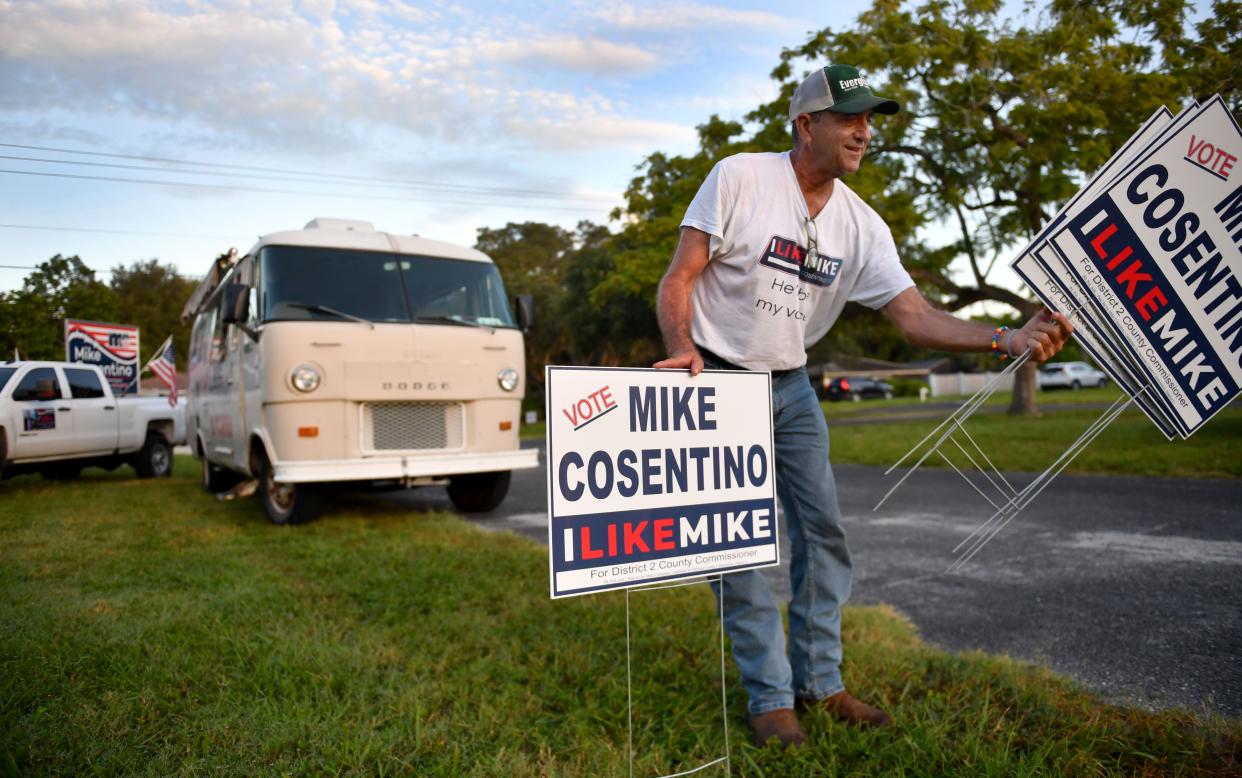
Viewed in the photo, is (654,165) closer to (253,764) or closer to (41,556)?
(41,556)

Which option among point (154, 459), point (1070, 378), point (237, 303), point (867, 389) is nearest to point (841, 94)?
point (237, 303)

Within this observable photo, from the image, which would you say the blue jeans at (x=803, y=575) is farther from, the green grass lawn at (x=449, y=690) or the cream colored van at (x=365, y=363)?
the cream colored van at (x=365, y=363)

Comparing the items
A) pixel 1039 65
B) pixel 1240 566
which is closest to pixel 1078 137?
pixel 1039 65

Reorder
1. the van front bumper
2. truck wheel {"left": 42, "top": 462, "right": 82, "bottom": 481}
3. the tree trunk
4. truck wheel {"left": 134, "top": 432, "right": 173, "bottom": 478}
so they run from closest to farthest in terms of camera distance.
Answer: the van front bumper → truck wheel {"left": 42, "top": 462, "right": 82, "bottom": 481} → truck wheel {"left": 134, "top": 432, "right": 173, "bottom": 478} → the tree trunk

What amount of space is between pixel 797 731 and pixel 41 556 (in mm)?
5329

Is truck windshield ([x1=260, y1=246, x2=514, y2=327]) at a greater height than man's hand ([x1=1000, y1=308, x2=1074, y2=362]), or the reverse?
truck windshield ([x1=260, y1=246, x2=514, y2=327])

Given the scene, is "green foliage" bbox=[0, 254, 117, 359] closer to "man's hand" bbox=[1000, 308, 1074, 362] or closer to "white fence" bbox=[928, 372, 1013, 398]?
"man's hand" bbox=[1000, 308, 1074, 362]

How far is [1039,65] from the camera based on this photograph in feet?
46.7

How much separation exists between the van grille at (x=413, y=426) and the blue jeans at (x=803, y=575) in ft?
16.9

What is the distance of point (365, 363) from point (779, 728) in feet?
18.3

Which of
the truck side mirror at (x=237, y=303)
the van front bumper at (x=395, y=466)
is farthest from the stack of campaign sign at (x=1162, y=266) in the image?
the truck side mirror at (x=237, y=303)

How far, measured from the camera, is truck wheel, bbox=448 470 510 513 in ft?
29.4

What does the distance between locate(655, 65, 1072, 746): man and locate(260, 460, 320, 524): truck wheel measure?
5.55 metres

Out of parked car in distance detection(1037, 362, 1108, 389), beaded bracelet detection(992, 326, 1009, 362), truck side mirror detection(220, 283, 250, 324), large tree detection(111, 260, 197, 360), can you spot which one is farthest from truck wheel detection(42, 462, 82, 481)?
parked car in distance detection(1037, 362, 1108, 389)
